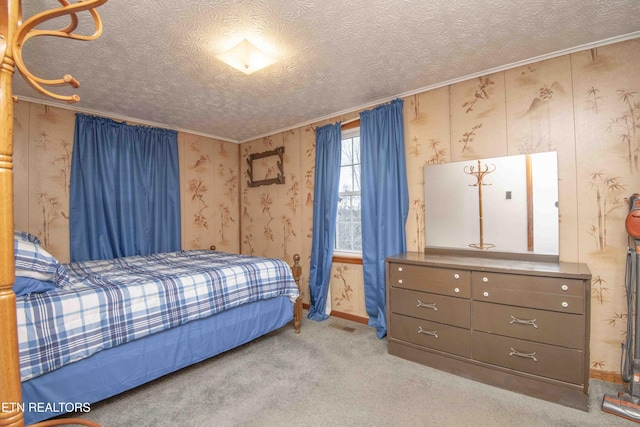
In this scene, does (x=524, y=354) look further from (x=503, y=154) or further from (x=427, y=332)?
(x=503, y=154)

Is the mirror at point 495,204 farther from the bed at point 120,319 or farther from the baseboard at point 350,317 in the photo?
the bed at point 120,319

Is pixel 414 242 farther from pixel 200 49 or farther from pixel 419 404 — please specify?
pixel 200 49

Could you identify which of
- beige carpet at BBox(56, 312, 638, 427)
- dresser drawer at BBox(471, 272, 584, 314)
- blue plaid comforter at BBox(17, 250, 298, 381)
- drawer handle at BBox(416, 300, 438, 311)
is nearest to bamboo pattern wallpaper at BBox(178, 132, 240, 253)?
blue plaid comforter at BBox(17, 250, 298, 381)

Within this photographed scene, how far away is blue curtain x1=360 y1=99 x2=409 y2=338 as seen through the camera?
2980 millimetres

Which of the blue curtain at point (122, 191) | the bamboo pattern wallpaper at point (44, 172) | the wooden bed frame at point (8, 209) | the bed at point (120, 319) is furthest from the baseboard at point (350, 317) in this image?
the bamboo pattern wallpaper at point (44, 172)

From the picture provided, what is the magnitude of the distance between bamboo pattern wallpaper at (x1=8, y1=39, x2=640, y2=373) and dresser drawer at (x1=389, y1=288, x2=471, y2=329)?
64 centimetres

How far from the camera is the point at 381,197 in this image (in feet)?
10.1

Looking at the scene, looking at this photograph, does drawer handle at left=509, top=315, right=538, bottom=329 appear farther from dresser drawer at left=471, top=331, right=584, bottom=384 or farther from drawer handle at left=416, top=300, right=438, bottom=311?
drawer handle at left=416, top=300, right=438, bottom=311

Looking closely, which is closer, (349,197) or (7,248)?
(7,248)

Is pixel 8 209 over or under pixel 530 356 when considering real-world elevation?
over

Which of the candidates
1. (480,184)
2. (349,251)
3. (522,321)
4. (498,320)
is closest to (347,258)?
(349,251)

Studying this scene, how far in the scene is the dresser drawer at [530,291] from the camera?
1.83 metres

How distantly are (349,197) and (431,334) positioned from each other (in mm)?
1791

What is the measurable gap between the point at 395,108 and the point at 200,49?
1817 millimetres
